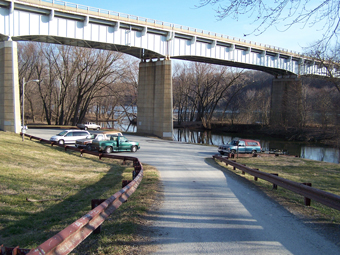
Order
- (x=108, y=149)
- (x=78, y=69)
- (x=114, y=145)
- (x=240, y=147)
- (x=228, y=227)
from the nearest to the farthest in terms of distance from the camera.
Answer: (x=228, y=227) < (x=108, y=149) < (x=114, y=145) < (x=240, y=147) < (x=78, y=69)

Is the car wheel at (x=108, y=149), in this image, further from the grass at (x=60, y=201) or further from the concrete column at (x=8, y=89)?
the concrete column at (x=8, y=89)

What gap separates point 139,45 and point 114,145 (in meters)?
22.0

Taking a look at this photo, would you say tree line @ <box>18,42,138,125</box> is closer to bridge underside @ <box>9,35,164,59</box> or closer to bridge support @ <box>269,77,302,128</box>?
bridge underside @ <box>9,35,164,59</box>

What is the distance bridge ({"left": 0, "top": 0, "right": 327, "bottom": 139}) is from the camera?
3039 centimetres

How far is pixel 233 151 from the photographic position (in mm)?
26062

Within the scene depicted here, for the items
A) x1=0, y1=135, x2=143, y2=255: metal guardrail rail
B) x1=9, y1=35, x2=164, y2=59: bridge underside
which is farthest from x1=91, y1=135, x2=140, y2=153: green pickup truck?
x1=9, y1=35, x2=164, y2=59: bridge underside

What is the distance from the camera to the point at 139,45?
1628 inches

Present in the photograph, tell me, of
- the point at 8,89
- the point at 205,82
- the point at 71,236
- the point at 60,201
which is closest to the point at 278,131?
the point at 205,82

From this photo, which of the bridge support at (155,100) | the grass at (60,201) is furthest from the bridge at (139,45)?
the grass at (60,201)

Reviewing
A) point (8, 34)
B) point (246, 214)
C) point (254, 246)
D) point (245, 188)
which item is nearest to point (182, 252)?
point (254, 246)

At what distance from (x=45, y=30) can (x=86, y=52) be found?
70.1ft

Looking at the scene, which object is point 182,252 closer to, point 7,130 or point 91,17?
point 7,130

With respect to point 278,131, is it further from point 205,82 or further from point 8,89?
point 8,89

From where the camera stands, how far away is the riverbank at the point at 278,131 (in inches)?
2047
